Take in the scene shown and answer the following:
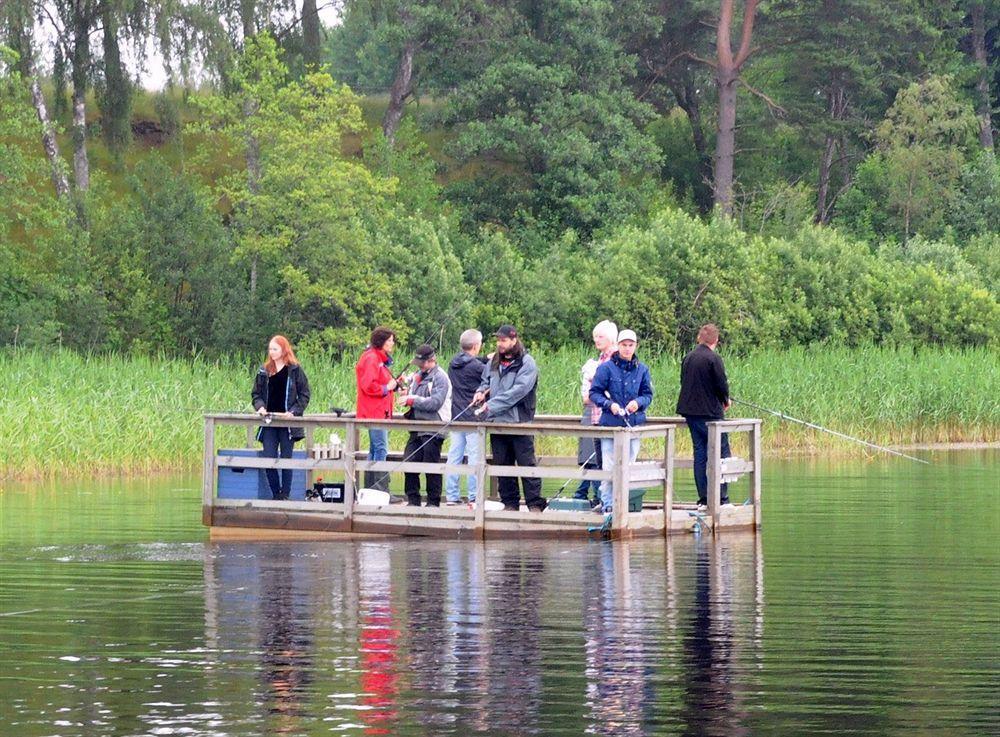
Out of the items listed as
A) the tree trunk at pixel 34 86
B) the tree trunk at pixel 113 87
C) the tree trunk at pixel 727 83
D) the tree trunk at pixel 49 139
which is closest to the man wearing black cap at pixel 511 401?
the tree trunk at pixel 34 86

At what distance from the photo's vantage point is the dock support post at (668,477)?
18.3 metres

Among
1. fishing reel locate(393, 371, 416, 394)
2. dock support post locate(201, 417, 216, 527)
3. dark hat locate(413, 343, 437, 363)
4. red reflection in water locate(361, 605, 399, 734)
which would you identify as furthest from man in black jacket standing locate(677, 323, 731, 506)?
red reflection in water locate(361, 605, 399, 734)

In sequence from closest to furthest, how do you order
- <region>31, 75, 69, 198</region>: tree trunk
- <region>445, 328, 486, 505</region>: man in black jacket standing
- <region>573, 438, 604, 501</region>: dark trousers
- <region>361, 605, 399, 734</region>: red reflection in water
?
1. <region>361, 605, 399, 734</region>: red reflection in water
2. <region>573, 438, 604, 501</region>: dark trousers
3. <region>445, 328, 486, 505</region>: man in black jacket standing
4. <region>31, 75, 69, 198</region>: tree trunk

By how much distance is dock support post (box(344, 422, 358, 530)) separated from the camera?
1845cm

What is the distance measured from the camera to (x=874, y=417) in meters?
33.3

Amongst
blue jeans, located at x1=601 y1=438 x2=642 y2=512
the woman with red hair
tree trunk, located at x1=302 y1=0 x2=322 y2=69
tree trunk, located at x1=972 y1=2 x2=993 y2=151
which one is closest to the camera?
blue jeans, located at x1=601 y1=438 x2=642 y2=512

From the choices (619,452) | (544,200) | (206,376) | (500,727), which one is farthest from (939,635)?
(544,200)

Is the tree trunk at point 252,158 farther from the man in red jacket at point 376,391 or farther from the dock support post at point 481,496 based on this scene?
the dock support post at point 481,496

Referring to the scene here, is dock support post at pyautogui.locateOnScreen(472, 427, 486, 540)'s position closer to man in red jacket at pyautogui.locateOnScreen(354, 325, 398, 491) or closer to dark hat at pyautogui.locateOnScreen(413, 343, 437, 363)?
dark hat at pyautogui.locateOnScreen(413, 343, 437, 363)

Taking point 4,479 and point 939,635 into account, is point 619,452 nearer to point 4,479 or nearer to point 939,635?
point 939,635

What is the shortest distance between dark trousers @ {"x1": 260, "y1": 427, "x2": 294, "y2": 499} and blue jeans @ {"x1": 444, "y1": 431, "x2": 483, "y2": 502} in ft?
4.89

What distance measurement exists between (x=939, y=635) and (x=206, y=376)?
21079mm

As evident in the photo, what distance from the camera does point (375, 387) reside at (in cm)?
1883

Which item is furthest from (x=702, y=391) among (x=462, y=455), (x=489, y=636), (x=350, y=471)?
(x=489, y=636)
